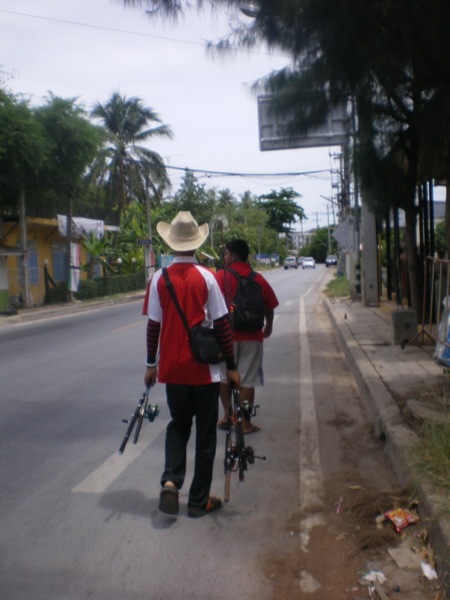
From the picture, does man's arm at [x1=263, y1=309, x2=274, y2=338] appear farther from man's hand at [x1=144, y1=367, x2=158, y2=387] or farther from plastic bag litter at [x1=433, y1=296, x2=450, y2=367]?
man's hand at [x1=144, y1=367, x2=158, y2=387]

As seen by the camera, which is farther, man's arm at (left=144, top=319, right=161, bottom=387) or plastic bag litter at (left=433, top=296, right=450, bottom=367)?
plastic bag litter at (left=433, top=296, right=450, bottom=367)

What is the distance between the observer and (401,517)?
4.70m

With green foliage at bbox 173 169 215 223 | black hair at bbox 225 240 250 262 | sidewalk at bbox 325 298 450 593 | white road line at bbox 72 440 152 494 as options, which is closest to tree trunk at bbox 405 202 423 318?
sidewalk at bbox 325 298 450 593

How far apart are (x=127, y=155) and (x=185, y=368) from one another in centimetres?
3719

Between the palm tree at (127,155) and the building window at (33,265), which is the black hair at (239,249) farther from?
the palm tree at (127,155)

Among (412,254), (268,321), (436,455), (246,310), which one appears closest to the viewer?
(436,455)

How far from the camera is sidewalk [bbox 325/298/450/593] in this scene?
432 cm

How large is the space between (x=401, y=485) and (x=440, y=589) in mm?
1575

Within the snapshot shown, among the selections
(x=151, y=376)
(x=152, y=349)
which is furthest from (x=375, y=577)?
(x=152, y=349)

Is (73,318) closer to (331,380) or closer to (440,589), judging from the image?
(331,380)

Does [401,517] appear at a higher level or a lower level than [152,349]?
lower

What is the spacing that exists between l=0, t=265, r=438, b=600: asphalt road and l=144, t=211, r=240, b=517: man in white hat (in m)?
0.25

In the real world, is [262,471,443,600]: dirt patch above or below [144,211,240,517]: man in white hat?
below

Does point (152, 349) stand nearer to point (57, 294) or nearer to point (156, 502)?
point (156, 502)
